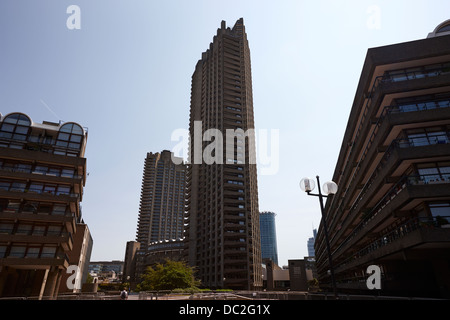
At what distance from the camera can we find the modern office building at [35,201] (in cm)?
3375

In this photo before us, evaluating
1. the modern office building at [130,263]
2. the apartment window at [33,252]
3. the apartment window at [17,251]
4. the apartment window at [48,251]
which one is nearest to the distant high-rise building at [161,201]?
the modern office building at [130,263]

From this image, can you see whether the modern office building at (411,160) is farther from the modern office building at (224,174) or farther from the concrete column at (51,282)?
the modern office building at (224,174)

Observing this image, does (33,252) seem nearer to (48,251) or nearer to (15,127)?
(48,251)

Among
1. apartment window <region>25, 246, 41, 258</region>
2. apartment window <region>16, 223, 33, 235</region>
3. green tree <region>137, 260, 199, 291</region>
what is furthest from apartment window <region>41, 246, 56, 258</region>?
green tree <region>137, 260, 199, 291</region>

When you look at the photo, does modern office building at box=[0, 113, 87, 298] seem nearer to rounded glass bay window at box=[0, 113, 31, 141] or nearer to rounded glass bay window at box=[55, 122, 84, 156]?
rounded glass bay window at box=[0, 113, 31, 141]

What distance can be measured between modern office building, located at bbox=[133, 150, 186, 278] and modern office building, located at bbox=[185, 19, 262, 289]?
5903cm

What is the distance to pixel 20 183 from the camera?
1431 inches

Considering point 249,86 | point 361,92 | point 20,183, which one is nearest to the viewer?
point 361,92

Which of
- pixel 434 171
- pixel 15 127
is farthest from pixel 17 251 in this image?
pixel 434 171

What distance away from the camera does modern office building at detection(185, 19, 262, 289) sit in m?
79.6

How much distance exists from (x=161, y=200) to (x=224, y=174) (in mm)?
82645

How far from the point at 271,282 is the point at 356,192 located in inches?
2976
